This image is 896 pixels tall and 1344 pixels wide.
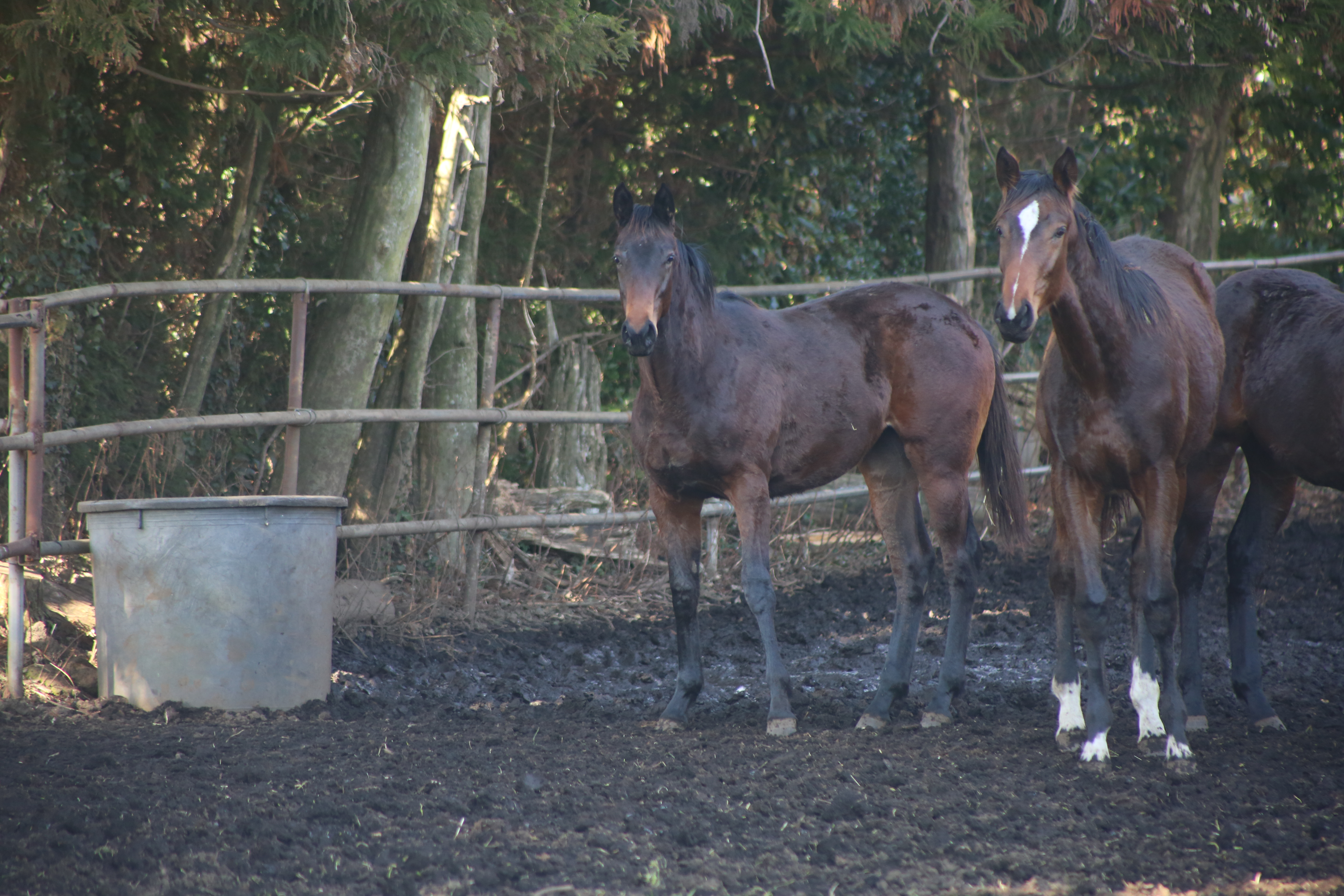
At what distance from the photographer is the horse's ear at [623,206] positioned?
12.6 feet

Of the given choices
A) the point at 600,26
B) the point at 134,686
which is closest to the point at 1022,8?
the point at 600,26

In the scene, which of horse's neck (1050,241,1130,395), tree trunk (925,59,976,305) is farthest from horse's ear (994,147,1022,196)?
tree trunk (925,59,976,305)

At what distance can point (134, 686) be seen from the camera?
3.83m

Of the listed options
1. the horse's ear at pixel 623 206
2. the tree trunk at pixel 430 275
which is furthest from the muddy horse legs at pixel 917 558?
the tree trunk at pixel 430 275

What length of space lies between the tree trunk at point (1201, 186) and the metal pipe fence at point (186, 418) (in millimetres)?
5091

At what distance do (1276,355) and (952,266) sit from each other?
4127mm

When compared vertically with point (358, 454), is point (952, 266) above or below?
above

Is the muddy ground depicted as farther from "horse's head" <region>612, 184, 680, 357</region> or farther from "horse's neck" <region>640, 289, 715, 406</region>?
"horse's head" <region>612, 184, 680, 357</region>

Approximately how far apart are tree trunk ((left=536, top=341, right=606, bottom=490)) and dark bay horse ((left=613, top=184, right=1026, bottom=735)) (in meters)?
2.81

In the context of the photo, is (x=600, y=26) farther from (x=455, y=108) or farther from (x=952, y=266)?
(x=952, y=266)

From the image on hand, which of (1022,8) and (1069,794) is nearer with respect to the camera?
(1069,794)

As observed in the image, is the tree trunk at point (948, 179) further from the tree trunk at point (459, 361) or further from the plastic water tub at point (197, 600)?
the plastic water tub at point (197, 600)

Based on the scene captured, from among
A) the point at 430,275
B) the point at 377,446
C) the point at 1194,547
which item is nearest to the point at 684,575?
the point at 1194,547

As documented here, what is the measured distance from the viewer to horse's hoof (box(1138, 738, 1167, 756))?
11.0ft
